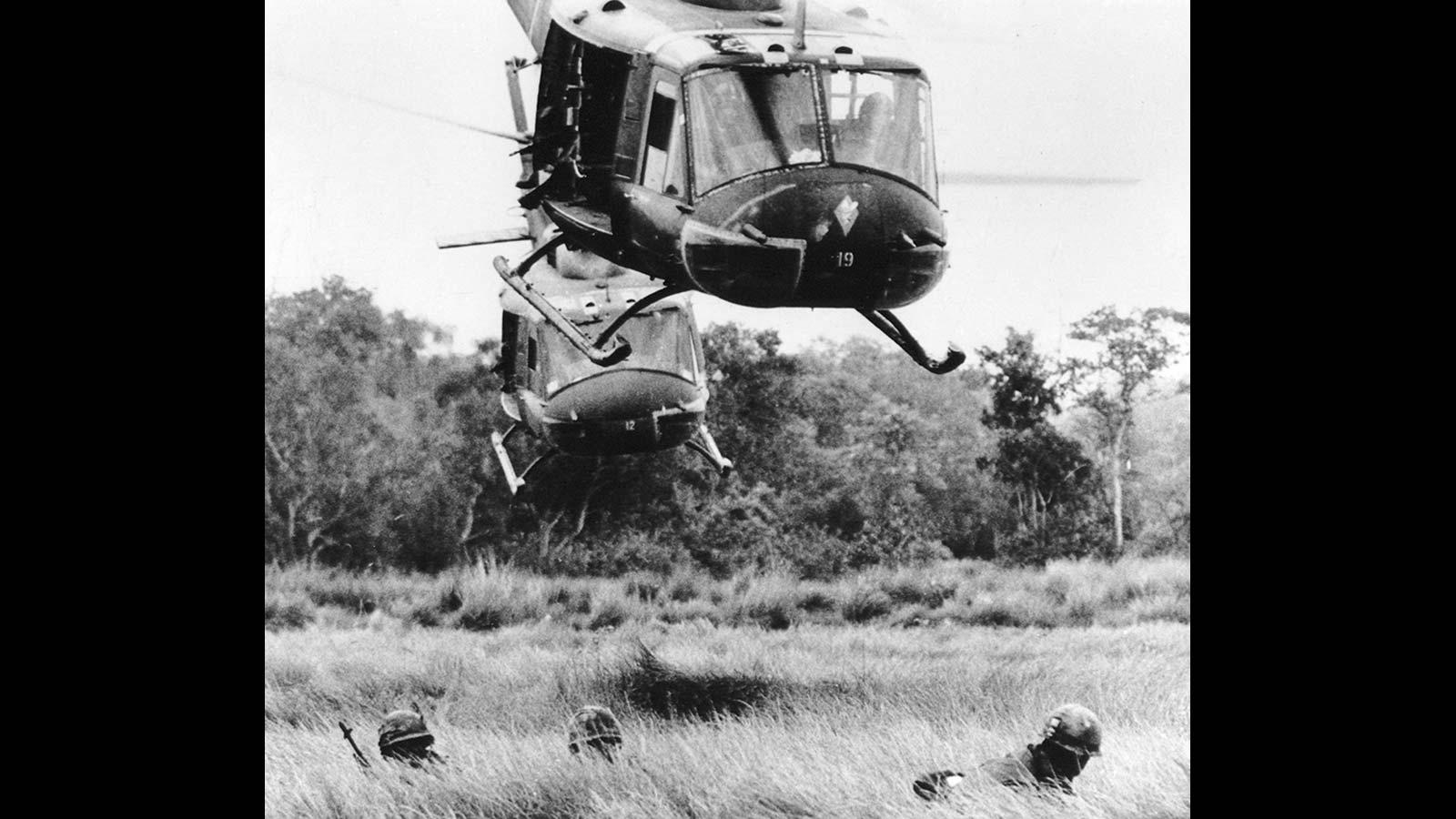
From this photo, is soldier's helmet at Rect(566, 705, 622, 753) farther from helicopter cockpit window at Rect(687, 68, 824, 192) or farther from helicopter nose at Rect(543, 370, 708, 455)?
helicopter cockpit window at Rect(687, 68, 824, 192)

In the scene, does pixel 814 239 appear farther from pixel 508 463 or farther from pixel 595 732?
pixel 595 732

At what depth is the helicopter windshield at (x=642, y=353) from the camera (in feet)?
38.5

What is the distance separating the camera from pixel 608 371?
38.3 ft

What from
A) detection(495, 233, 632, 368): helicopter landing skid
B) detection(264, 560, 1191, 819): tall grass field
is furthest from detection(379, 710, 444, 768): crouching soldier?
detection(495, 233, 632, 368): helicopter landing skid

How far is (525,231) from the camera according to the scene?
39.1 feet

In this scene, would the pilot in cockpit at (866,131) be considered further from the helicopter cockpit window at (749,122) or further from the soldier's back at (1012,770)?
the soldier's back at (1012,770)

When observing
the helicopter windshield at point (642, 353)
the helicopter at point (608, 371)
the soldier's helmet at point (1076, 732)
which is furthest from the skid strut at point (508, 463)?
the soldier's helmet at point (1076, 732)

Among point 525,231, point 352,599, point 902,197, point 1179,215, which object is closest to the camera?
point 902,197

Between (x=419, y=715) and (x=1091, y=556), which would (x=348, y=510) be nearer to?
(x=419, y=715)

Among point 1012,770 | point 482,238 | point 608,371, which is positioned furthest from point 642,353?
point 1012,770

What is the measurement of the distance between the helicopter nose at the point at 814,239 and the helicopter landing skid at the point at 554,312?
1333mm

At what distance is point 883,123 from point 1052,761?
5.12m

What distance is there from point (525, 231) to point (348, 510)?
15.6 feet

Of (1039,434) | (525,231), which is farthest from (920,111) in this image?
(1039,434)
